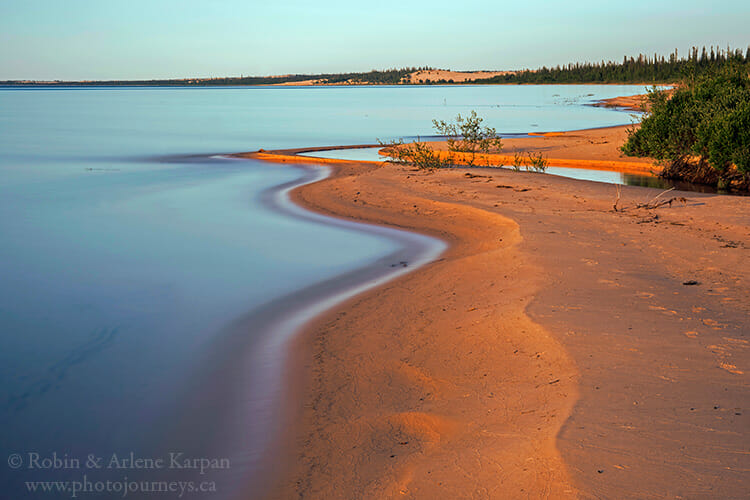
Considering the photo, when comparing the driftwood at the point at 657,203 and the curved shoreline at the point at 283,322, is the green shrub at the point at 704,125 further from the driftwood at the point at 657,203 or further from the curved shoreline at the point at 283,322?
the curved shoreline at the point at 283,322

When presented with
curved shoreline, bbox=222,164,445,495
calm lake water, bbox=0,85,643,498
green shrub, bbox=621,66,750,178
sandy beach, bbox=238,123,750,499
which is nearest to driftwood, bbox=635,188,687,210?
sandy beach, bbox=238,123,750,499

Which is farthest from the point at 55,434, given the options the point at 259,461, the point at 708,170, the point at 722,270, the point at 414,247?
the point at 708,170

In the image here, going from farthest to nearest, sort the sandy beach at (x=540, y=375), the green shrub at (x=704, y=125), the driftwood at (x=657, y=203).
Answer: the green shrub at (x=704, y=125)
the driftwood at (x=657, y=203)
the sandy beach at (x=540, y=375)

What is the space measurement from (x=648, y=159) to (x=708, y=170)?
17.3 feet

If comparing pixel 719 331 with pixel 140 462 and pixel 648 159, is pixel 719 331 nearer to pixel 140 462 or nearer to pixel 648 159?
pixel 140 462

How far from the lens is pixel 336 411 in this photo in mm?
5793

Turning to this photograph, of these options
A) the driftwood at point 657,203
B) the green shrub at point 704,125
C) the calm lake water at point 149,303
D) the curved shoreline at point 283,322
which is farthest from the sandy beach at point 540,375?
the green shrub at point 704,125

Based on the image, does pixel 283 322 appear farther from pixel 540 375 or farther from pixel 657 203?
pixel 657 203

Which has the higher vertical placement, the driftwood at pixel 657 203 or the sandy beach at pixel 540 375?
the driftwood at pixel 657 203

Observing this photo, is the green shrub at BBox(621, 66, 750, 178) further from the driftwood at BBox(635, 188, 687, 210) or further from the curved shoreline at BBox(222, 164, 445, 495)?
the curved shoreline at BBox(222, 164, 445, 495)

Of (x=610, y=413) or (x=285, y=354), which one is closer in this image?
(x=610, y=413)

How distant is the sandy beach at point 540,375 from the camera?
409 cm

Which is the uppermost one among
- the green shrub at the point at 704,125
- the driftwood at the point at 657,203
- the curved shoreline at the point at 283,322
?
the green shrub at the point at 704,125

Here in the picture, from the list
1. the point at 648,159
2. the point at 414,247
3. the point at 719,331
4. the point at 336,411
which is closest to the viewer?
the point at 336,411
